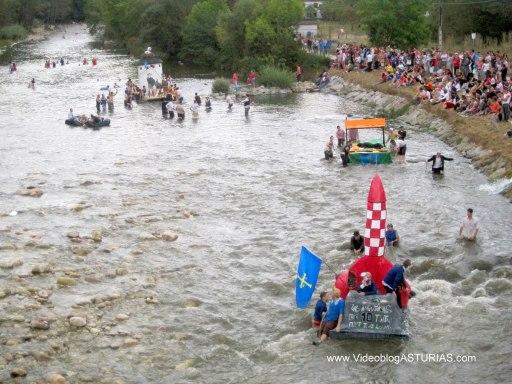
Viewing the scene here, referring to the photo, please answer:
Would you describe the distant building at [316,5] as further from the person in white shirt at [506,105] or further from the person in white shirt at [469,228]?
the person in white shirt at [469,228]

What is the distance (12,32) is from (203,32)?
177ft

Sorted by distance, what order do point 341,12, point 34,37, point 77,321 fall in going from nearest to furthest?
1. point 77,321
2. point 341,12
3. point 34,37

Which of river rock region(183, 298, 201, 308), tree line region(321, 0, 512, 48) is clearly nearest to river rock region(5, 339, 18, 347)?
river rock region(183, 298, 201, 308)

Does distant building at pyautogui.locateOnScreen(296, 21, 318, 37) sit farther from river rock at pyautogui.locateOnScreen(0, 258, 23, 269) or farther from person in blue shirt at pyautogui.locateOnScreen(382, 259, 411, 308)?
person in blue shirt at pyautogui.locateOnScreen(382, 259, 411, 308)

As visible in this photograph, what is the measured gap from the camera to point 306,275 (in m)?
17.0

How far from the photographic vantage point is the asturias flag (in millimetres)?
16500

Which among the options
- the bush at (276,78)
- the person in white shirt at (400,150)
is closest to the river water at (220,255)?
the person in white shirt at (400,150)

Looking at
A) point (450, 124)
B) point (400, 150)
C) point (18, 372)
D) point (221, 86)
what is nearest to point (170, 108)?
point (221, 86)

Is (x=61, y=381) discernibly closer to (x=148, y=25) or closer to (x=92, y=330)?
(x=92, y=330)

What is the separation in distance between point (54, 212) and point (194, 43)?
59899 millimetres

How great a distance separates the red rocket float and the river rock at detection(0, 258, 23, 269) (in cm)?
1015

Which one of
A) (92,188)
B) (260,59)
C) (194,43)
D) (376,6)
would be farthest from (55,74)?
(92,188)

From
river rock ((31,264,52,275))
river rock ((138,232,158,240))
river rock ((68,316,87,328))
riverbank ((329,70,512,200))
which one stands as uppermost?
riverbank ((329,70,512,200))

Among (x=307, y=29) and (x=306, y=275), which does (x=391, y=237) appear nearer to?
(x=306, y=275)
